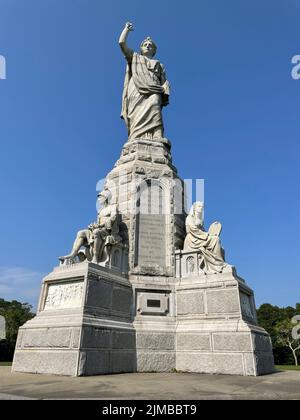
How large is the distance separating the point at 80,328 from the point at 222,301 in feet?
15.9

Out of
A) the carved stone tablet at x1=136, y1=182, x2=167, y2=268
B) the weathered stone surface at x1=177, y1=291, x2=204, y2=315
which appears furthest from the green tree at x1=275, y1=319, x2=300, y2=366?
the carved stone tablet at x1=136, y1=182, x2=167, y2=268

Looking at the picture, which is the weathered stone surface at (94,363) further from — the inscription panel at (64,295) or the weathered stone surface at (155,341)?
the weathered stone surface at (155,341)

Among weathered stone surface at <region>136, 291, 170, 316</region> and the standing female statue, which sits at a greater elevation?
the standing female statue

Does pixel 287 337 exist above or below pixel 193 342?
above

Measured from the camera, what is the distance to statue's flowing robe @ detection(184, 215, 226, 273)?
495 inches

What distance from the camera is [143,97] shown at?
17062 mm

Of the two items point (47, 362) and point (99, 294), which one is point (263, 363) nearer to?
point (99, 294)

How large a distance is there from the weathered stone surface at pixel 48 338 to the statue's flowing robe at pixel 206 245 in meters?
5.49

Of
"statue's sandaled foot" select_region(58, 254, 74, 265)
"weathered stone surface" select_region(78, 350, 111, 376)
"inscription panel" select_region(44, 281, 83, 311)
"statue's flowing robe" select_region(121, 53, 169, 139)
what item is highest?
"statue's flowing robe" select_region(121, 53, 169, 139)

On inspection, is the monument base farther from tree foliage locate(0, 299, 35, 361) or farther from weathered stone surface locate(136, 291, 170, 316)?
tree foliage locate(0, 299, 35, 361)

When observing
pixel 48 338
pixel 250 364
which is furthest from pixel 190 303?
pixel 48 338

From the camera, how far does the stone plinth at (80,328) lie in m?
9.40

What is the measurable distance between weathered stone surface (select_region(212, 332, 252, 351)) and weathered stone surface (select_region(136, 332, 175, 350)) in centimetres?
156
